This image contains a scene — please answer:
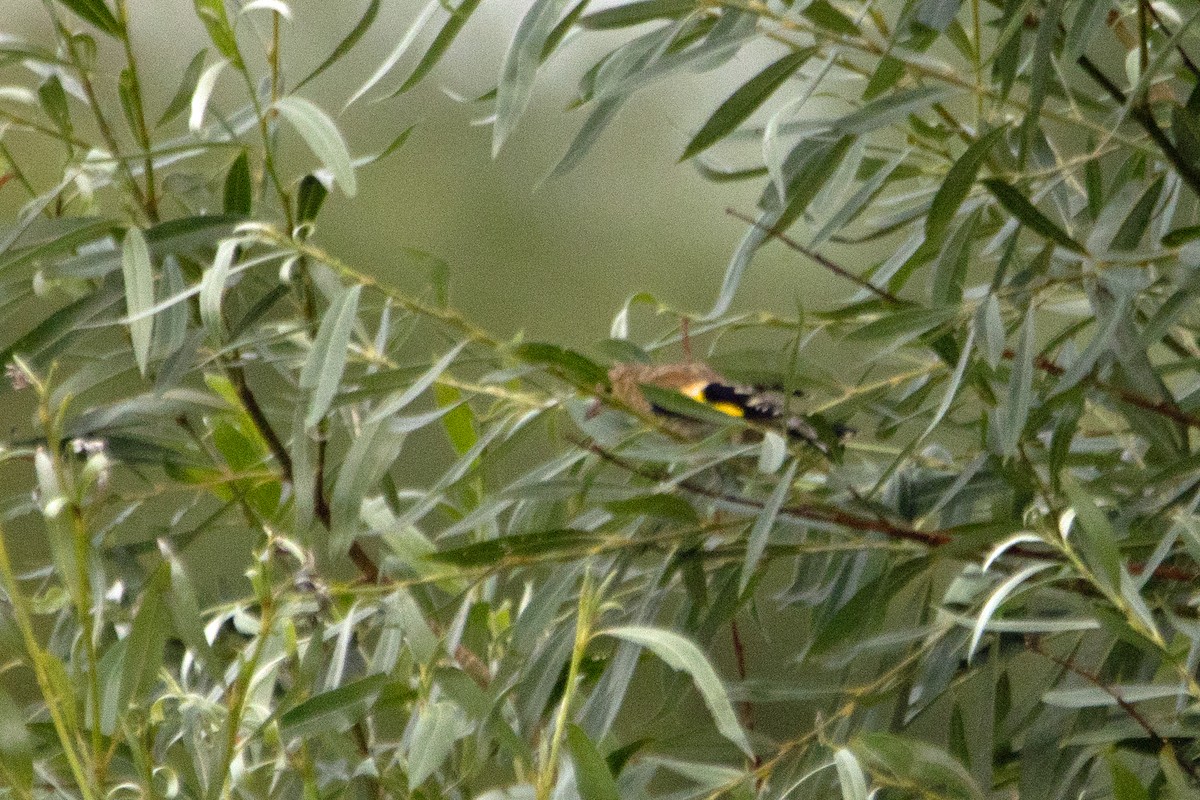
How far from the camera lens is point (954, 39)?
27.2 inches

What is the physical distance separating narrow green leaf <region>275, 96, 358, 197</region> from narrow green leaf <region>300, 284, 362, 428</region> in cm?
5

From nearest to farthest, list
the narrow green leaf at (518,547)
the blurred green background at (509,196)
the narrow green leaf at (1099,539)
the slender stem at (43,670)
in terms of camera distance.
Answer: the slender stem at (43,670)
the narrow green leaf at (1099,539)
the narrow green leaf at (518,547)
the blurred green background at (509,196)

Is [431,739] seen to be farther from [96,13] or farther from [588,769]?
[96,13]

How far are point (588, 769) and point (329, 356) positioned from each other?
210 mm

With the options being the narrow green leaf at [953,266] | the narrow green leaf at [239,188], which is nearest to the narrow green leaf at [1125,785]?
the narrow green leaf at [953,266]

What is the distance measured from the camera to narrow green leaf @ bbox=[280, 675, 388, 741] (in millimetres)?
532

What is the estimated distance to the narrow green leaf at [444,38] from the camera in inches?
22.5

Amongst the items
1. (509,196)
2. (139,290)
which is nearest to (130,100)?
(139,290)

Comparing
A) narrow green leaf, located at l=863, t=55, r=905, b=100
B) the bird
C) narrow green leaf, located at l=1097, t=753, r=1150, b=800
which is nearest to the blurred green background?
the bird

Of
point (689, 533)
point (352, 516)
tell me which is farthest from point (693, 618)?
point (352, 516)

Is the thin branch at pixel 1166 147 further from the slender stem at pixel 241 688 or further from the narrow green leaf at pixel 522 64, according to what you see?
the slender stem at pixel 241 688

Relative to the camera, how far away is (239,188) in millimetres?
633

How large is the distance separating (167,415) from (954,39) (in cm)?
44

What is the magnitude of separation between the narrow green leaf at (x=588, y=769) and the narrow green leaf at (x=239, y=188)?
0.31 m
